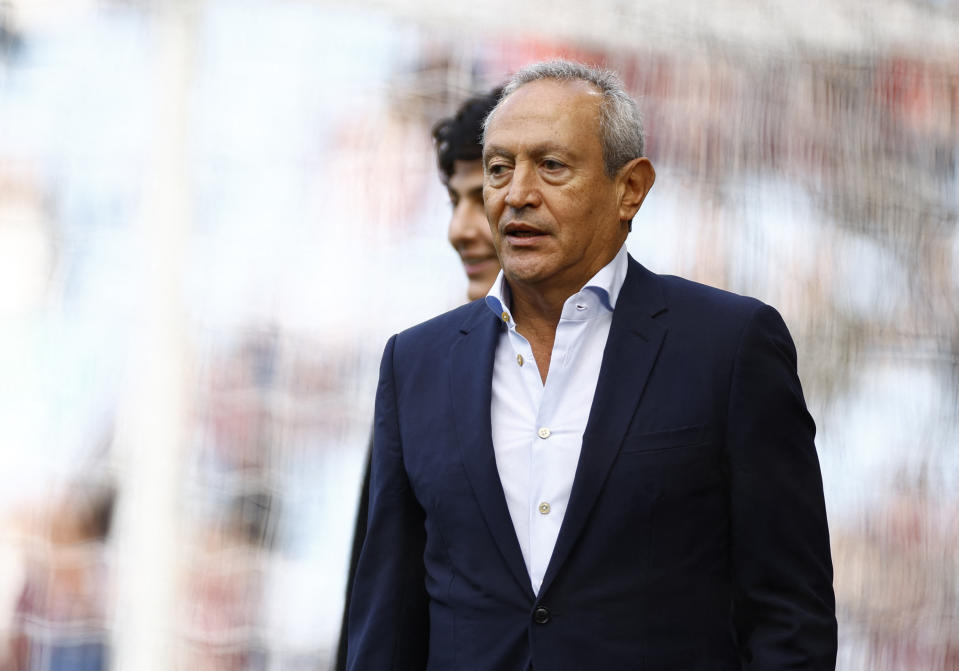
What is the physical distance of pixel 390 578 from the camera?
68.8 inches

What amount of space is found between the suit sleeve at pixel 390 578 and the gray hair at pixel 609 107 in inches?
20.4

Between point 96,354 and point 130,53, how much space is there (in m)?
0.86

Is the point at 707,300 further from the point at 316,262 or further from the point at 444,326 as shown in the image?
the point at 316,262

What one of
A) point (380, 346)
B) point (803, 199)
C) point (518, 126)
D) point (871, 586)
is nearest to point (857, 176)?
point (803, 199)

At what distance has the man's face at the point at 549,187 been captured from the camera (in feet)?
5.46

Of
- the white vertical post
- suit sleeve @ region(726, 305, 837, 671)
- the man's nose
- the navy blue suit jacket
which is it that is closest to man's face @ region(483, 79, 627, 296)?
the man's nose

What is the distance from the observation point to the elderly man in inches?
59.4

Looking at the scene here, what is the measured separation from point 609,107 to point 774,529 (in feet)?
2.14

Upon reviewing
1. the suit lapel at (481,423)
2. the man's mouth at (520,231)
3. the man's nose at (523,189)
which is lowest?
the suit lapel at (481,423)

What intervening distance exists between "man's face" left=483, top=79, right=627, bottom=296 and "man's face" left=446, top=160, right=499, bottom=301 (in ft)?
1.75

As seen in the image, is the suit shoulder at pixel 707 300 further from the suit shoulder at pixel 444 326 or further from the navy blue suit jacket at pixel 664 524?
the suit shoulder at pixel 444 326

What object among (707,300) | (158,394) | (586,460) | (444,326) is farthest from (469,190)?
(158,394)

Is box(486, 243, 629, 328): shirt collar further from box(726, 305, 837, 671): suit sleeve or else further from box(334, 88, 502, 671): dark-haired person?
box(334, 88, 502, 671): dark-haired person

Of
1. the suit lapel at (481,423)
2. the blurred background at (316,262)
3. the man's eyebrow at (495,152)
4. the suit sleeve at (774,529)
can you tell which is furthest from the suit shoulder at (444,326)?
the blurred background at (316,262)
